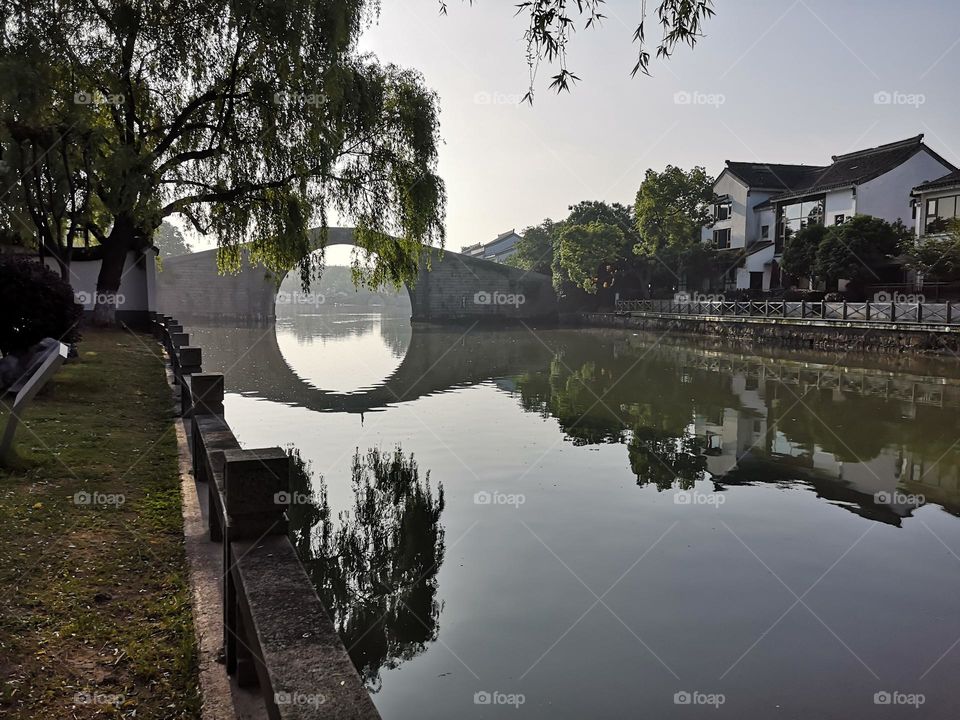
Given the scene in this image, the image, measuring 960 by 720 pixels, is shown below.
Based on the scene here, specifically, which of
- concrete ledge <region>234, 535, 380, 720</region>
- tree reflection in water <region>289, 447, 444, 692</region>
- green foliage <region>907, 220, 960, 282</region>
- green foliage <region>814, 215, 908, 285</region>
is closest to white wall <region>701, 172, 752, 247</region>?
green foliage <region>814, 215, 908, 285</region>

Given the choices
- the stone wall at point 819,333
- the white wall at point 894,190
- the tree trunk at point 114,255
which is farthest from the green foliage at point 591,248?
the tree trunk at point 114,255

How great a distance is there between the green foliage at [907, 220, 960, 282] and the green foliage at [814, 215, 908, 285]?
7.51 ft

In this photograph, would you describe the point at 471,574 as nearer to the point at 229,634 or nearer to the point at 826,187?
the point at 229,634

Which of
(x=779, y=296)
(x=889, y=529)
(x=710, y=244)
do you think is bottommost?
(x=889, y=529)

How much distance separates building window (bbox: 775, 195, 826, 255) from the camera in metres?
37.5

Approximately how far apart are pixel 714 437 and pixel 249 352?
67.1 feet

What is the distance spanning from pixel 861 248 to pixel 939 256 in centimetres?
460

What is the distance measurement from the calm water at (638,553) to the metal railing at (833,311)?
385 inches

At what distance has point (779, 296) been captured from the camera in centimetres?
3528

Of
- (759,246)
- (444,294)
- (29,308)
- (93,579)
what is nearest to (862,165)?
(759,246)

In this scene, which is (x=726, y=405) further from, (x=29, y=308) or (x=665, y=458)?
(x=29, y=308)

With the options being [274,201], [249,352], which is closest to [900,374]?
[274,201]

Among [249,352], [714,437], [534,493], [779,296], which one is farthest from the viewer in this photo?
[779,296]

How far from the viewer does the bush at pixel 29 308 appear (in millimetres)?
10477
